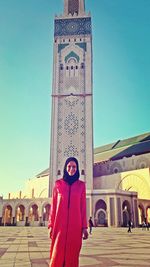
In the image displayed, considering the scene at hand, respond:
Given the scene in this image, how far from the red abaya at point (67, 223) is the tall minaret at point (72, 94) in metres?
31.3

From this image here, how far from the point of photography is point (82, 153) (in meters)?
35.4

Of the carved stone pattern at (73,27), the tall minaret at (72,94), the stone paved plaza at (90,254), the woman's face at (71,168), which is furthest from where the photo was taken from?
the carved stone pattern at (73,27)

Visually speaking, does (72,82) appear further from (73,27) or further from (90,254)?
(90,254)

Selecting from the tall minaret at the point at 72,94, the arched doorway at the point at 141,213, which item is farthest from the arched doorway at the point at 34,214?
the arched doorway at the point at 141,213

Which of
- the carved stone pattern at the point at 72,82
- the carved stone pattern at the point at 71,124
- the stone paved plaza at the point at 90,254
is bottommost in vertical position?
the stone paved plaza at the point at 90,254

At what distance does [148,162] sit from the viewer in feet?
121

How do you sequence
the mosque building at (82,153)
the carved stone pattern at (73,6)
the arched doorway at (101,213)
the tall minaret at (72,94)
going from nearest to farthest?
the arched doorway at (101,213)
the mosque building at (82,153)
the tall minaret at (72,94)
the carved stone pattern at (73,6)

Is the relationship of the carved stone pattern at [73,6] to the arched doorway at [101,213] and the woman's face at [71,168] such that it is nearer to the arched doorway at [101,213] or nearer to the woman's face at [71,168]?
the arched doorway at [101,213]

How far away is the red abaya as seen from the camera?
304 centimetres

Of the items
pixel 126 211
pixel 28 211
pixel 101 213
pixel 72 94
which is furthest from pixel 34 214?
pixel 72 94

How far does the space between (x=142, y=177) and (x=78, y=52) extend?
20.4 m

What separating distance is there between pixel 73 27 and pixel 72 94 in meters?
11.2

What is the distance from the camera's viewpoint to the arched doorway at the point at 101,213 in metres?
31.9

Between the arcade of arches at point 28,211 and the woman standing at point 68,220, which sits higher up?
the woman standing at point 68,220
